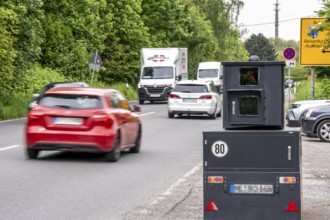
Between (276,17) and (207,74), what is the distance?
80328 mm

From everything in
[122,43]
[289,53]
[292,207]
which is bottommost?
[292,207]

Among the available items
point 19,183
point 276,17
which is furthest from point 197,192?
point 276,17

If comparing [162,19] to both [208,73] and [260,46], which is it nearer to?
[208,73]

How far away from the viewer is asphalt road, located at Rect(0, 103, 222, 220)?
1033 cm

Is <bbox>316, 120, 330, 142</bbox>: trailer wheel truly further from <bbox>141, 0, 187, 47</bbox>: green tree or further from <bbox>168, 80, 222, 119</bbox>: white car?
<bbox>141, 0, 187, 47</bbox>: green tree

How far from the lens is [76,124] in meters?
16.3

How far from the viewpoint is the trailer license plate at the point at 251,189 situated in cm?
870

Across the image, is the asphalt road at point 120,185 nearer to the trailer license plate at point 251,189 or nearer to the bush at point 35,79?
the trailer license plate at point 251,189

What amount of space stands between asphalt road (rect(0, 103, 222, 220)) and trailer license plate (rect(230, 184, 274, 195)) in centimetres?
167

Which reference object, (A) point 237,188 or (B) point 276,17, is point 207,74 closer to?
(A) point 237,188

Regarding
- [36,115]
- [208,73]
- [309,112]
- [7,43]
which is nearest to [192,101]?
[7,43]

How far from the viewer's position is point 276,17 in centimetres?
14288

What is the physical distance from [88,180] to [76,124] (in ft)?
10.1

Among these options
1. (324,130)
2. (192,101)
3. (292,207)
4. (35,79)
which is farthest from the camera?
(35,79)
